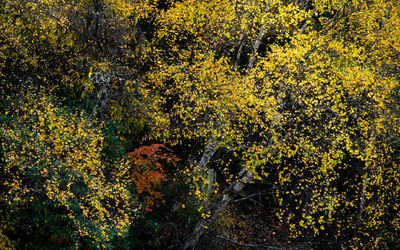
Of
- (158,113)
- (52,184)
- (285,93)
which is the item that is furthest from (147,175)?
(285,93)

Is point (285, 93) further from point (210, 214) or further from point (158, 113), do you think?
point (210, 214)

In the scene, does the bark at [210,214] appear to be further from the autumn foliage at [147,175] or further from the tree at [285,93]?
the autumn foliage at [147,175]

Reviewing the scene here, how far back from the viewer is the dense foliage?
28.5ft

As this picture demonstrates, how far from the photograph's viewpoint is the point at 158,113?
13.1 m

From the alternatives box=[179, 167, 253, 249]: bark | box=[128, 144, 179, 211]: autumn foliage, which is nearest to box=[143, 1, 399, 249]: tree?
box=[179, 167, 253, 249]: bark

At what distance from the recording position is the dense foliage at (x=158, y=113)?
28.5 feet

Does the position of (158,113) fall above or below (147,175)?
above

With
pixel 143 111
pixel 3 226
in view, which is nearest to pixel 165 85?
pixel 143 111

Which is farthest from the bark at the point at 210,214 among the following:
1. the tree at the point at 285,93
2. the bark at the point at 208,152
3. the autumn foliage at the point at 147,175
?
the autumn foliage at the point at 147,175

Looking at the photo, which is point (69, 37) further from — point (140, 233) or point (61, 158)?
point (140, 233)

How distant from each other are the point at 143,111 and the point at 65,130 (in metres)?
4.62

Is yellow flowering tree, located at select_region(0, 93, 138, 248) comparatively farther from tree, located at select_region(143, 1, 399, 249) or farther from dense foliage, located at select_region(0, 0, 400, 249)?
tree, located at select_region(143, 1, 399, 249)

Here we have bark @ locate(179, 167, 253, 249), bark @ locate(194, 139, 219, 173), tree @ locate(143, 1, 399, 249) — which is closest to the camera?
tree @ locate(143, 1, 399, 249)

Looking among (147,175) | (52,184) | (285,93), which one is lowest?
(147,175)
